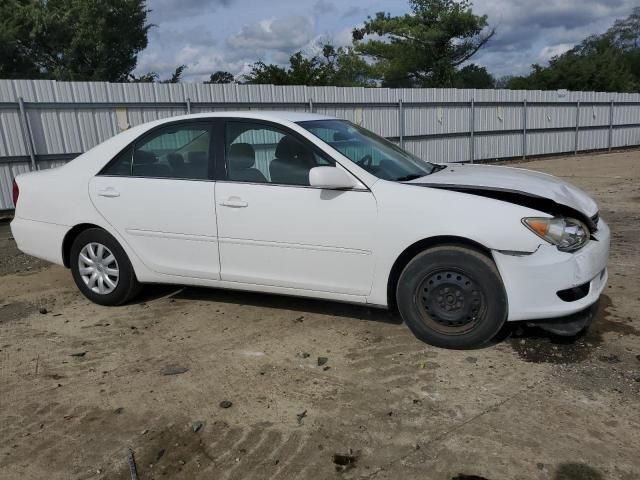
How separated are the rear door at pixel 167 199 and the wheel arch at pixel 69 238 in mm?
264

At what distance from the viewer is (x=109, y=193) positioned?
15.2 ft

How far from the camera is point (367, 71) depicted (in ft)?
151

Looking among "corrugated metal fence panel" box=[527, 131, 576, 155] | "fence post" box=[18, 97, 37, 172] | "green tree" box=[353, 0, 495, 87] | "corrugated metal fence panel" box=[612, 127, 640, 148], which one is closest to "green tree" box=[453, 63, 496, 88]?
"green tree" box=[353, 0, 495, 87]

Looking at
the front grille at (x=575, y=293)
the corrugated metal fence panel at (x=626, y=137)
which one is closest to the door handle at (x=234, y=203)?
the front grille at (x=575, y=293)

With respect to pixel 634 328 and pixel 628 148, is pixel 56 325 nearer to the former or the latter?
pixel 634 328

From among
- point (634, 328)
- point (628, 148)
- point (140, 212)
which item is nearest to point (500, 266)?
point (634, 328)

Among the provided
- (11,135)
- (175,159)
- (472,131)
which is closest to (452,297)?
(175,159)

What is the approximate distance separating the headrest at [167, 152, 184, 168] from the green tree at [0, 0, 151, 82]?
27416mm

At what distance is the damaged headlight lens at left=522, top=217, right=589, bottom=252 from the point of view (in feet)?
11.3

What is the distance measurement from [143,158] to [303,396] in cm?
253

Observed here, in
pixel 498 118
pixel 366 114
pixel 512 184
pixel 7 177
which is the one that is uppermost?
pixel 366 114

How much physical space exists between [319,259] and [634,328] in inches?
96.1

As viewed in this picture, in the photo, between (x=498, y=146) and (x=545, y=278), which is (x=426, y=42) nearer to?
(x=498, y=146)

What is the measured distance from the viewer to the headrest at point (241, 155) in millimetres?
4289
